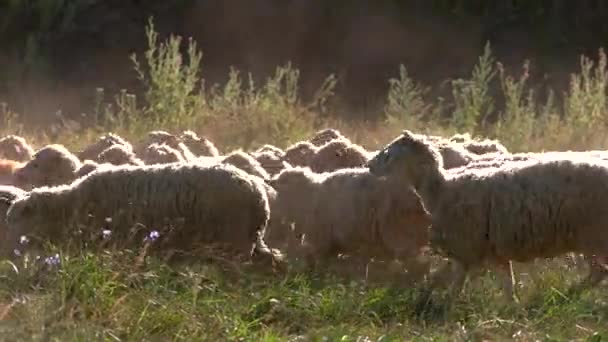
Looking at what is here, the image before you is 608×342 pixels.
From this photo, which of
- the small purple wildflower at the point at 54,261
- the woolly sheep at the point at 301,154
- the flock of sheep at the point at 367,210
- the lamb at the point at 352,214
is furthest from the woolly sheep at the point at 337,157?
the small purple wildflower at the point at 54,261

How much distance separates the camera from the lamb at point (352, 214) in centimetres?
1072

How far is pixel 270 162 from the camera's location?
44.1 ft

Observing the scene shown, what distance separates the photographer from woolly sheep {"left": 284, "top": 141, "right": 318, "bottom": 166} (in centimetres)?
1344

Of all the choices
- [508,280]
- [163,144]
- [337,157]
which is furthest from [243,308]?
[163,144]

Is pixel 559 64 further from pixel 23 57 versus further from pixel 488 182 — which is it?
pixel 488 182

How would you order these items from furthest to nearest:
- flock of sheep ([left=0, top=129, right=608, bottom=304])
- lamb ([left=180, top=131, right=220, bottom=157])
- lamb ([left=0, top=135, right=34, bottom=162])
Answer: lamb ([left=0, top=135, right=34, bottom=162]), lamb ([left=180, top=131, right=220, bottom=157]), flock of sheep ([left=0, top=129, right=608, bottom=304])

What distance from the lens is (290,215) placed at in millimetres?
11422

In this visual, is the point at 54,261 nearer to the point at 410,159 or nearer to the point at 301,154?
the point at 410,159

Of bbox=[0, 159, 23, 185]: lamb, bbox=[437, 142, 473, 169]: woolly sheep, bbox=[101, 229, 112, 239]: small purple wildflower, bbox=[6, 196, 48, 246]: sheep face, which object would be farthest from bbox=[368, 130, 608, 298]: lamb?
bbox=[0, 159, 23, 185]: lamb

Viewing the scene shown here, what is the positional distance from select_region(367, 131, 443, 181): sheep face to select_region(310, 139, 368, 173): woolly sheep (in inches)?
106

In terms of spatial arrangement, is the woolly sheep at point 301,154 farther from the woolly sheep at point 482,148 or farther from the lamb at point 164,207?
the lamb at point 164,207

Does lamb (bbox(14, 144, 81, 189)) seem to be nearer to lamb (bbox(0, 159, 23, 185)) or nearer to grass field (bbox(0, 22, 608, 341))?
lamb (bbox(0, 159, 23, 185))

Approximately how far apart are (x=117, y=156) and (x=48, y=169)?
0.66 metres

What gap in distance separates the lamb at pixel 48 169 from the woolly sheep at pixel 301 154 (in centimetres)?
202
